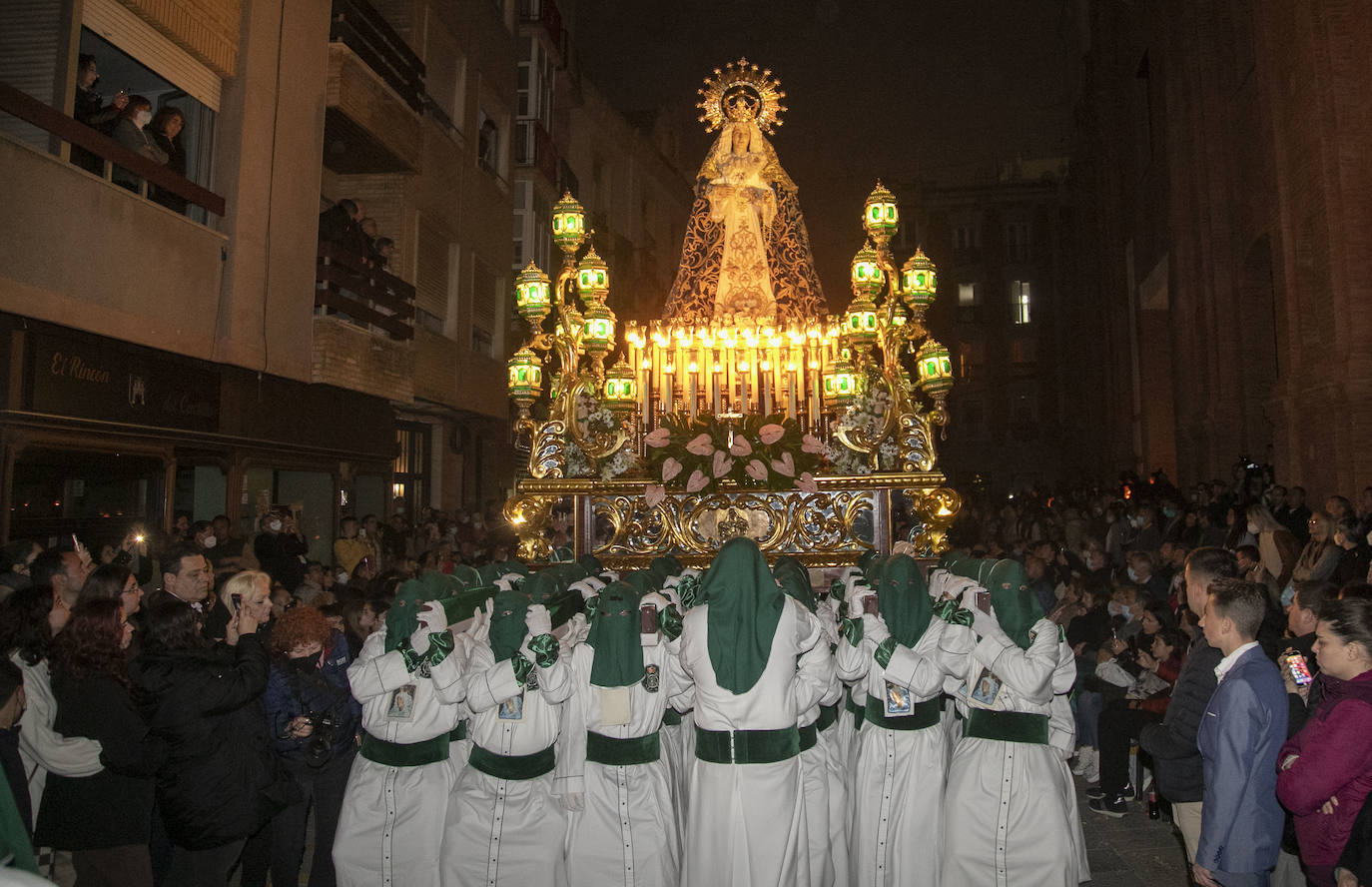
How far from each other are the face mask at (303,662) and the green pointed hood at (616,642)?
1.54 metres

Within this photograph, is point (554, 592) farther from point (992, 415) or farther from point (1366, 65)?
point (992, 415)

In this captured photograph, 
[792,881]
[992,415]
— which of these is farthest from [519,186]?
[992,415]

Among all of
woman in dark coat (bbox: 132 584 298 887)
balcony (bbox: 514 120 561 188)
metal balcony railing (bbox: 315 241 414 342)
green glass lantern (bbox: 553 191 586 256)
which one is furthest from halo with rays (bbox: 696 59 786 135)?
balcony (bbox: 514 120 561 188)

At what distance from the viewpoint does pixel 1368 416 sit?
12172mm

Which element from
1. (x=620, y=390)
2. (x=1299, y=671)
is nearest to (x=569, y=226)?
(x=620, y=390)

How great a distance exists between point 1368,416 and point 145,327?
14230 mm

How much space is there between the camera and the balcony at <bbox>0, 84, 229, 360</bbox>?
29.4 ft

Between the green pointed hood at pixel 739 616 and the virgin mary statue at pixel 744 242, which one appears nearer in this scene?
the green pointed hood at pixel 739 616

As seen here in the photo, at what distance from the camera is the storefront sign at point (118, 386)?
9.48 metres

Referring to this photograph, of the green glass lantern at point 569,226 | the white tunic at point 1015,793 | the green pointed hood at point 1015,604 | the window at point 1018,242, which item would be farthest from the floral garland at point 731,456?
the window at point 1018,242

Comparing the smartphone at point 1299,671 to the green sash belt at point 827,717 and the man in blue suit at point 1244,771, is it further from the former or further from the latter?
the green sash belt at point 827,717

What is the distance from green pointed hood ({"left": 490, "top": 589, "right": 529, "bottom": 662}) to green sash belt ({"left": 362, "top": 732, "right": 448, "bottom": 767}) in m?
0.75

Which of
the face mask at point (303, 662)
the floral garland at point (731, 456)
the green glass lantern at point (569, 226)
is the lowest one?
the face mask at point (303, 662)

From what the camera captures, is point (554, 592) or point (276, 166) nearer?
point (554, 592)
